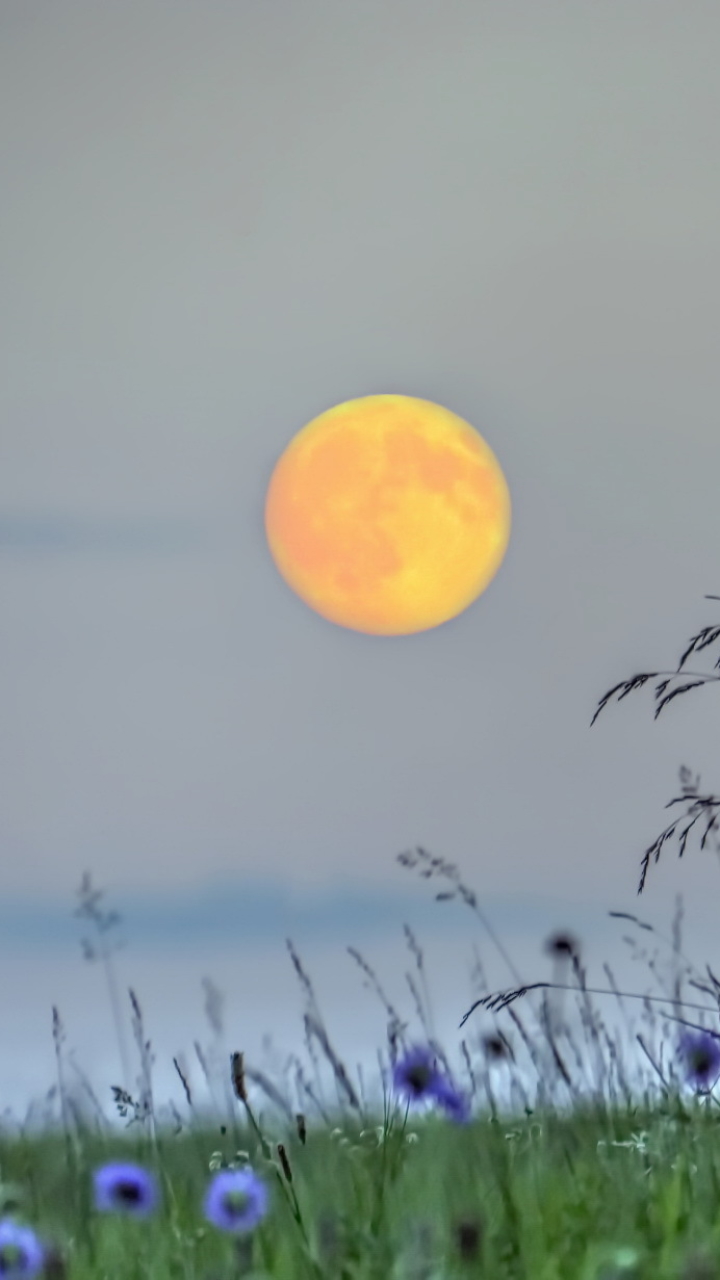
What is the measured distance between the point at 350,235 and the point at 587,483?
74 cm

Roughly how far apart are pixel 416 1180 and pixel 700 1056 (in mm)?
403

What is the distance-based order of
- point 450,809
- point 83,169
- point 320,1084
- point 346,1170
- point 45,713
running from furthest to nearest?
1. point 83,169
2. point 45,713
3. point 450,809
4. point 320,1084
5. point 346,1170

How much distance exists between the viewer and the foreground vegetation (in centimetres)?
105

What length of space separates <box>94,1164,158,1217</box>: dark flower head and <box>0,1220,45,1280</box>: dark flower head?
0.21m

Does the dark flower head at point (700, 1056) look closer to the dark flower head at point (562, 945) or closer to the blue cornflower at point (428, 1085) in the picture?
the dark flower head at point (562, 945)

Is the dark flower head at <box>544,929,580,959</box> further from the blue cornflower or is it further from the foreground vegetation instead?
the blue cornflower

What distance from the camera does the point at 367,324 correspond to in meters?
2.69

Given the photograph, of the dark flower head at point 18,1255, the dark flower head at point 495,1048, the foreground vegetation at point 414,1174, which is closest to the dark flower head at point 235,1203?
the foreground vegetation at point 414,1174

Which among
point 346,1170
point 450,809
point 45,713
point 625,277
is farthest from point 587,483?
point 346,1170

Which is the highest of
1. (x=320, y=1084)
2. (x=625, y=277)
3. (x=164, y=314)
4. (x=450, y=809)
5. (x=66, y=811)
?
(x=164, y=314)

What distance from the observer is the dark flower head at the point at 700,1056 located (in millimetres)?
1518

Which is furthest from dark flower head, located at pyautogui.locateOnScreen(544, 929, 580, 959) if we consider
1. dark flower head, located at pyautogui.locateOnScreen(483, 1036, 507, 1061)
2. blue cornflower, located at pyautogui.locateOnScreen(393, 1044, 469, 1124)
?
blue cornflower, located at pyautogui.locateOnScreen(393, 1044, 469, 1124)

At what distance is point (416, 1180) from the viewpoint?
1.35 meters

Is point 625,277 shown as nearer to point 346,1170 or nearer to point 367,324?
point 367,324
